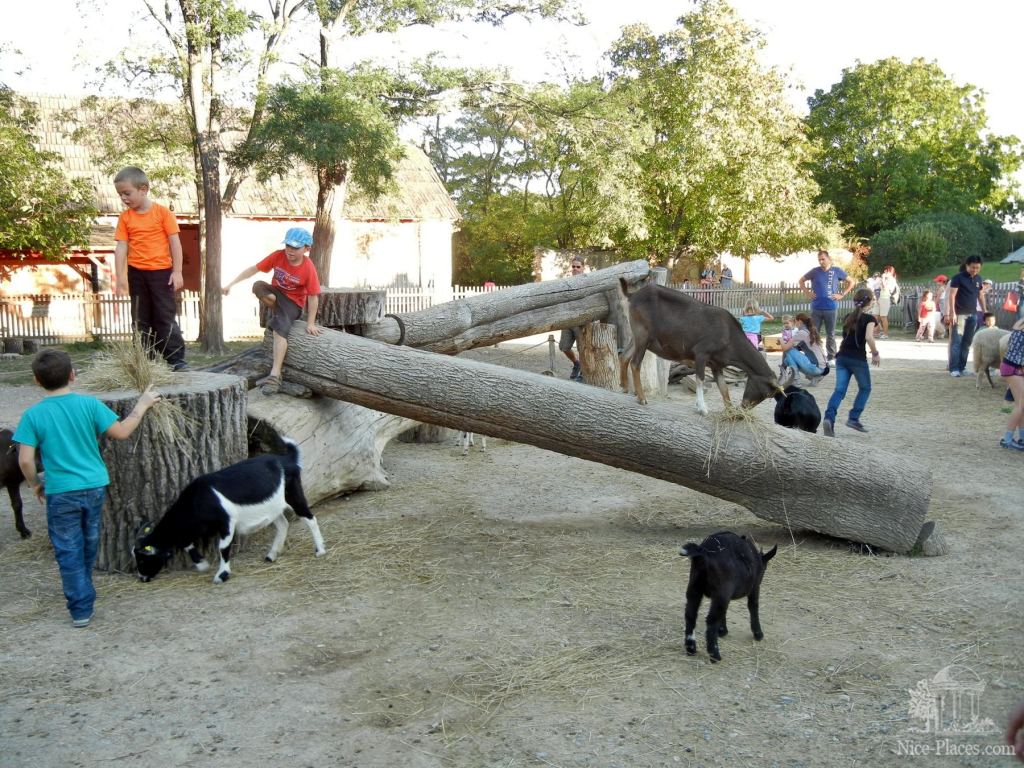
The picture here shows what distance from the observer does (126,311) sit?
869 inches

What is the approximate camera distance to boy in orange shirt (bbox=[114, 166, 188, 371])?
6.83m

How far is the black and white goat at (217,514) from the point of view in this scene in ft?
17.6

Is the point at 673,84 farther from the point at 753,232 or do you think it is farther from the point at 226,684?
the point at 226,684

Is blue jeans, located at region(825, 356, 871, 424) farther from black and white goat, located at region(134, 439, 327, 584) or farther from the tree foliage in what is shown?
the tree foliage

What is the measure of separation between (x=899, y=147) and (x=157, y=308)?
162ft

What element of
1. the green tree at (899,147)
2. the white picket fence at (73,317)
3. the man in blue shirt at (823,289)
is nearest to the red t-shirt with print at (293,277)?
the man in blue shirt at (823,289)

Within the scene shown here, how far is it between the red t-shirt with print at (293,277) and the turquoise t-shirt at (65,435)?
85.3 inches

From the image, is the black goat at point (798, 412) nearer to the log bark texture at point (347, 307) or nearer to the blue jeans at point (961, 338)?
the log bark texture at point (347, 307)

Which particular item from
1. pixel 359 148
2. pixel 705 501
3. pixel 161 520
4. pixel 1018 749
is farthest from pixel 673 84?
pixel 1018 749

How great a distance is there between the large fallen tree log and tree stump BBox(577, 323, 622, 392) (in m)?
5.20

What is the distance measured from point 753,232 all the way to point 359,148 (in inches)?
720

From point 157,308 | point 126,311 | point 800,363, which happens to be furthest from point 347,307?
point 126,311

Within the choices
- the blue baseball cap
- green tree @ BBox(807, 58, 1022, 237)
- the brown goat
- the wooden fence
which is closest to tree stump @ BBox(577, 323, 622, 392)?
the brown goat

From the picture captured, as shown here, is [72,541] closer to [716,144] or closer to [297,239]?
[297,239]
